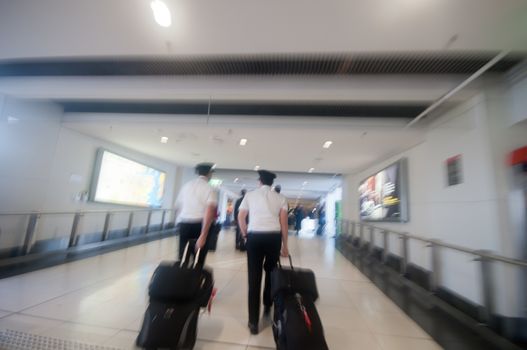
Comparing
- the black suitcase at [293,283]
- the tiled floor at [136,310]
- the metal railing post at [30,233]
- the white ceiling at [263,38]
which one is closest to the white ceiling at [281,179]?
the white ceiling at [263,38]

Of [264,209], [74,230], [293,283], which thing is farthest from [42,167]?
[293,283]

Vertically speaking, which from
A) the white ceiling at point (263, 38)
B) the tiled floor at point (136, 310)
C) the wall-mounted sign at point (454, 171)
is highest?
the white ceiling at point (263, 38)

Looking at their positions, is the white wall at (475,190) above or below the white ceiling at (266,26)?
below

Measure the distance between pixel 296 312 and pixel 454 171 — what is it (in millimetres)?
3374

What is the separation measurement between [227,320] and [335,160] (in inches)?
205

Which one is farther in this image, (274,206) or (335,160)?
(335,160)

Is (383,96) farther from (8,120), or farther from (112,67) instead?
(8,120)

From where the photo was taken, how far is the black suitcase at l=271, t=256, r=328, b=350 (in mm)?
1251

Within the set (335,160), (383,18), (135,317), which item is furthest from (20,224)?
(335,160)

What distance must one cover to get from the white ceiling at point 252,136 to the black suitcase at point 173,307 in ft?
9.86

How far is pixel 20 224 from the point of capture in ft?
12.3

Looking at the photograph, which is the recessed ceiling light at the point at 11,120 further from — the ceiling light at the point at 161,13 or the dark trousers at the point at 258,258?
the dark trousers at the point at 258,258

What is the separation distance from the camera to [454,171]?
10.3ft

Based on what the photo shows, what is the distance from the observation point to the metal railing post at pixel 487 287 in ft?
7.25
